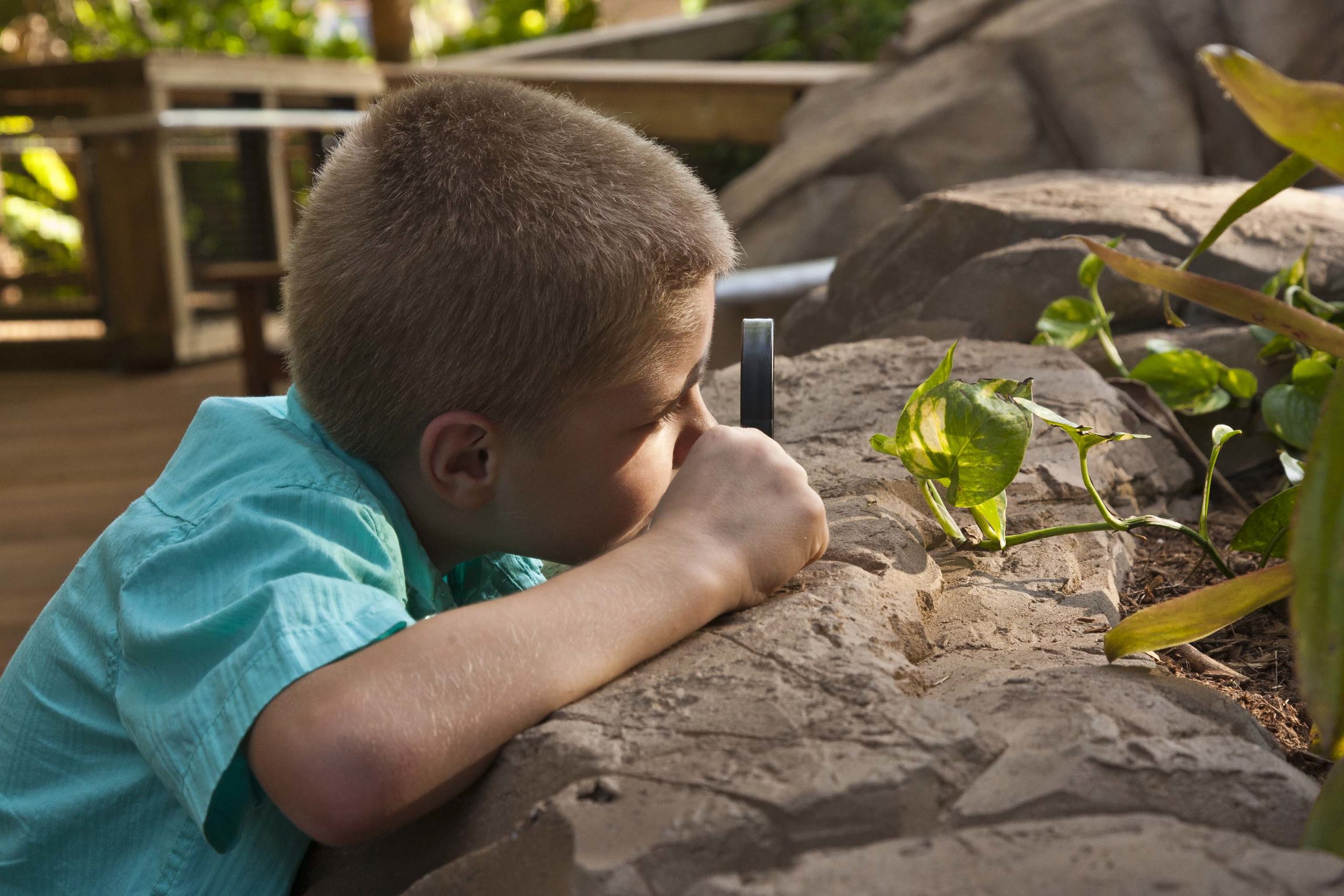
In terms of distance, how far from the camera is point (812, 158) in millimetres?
5152

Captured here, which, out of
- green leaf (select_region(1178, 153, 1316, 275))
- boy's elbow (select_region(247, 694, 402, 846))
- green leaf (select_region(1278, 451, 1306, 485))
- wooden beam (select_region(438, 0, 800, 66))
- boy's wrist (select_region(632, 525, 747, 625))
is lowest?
boy's elbow (select_region(247, 694, 402, 846))

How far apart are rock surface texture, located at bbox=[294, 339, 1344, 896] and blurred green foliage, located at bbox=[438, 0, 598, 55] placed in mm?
8768

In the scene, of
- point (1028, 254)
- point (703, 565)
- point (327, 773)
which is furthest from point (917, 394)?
point (1028, 254)

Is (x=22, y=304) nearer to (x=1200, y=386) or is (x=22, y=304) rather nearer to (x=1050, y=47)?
(x=1050, y=47)

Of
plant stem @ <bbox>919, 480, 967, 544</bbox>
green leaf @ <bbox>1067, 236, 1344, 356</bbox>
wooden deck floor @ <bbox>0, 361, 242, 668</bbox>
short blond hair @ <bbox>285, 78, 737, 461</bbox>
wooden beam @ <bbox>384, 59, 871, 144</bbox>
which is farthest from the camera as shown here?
wooden beam @ <bbox>384, 59, 871, 144</bbox>

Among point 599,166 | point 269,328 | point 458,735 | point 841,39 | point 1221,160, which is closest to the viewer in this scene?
point 458,735

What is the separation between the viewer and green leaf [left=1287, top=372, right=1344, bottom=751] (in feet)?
2.65

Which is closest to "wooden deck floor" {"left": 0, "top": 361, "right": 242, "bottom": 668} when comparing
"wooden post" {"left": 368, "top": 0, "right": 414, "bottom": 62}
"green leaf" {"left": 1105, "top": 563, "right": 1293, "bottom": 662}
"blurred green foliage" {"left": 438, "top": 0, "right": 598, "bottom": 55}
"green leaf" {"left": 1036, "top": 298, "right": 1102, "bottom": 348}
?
"green leaf" {"left": 1036, "top": 298, "right": 1102, "bottom": 348}

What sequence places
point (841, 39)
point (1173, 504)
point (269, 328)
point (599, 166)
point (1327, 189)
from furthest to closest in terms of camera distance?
1. point (841, 39)
2. point (269, 328)
3. point (1327, 189)
4. point (1173, 504)
5. point (599, 166)

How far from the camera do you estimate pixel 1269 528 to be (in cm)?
132

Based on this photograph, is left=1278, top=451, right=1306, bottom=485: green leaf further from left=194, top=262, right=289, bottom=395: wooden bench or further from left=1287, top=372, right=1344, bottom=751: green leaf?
left=194, top=262, right=289, bottom=395: wooden bench

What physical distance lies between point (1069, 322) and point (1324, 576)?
1165mm

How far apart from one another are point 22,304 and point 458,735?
6339 millimetres

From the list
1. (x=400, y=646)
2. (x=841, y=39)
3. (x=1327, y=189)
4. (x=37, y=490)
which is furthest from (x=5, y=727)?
(x=841, y=39)
